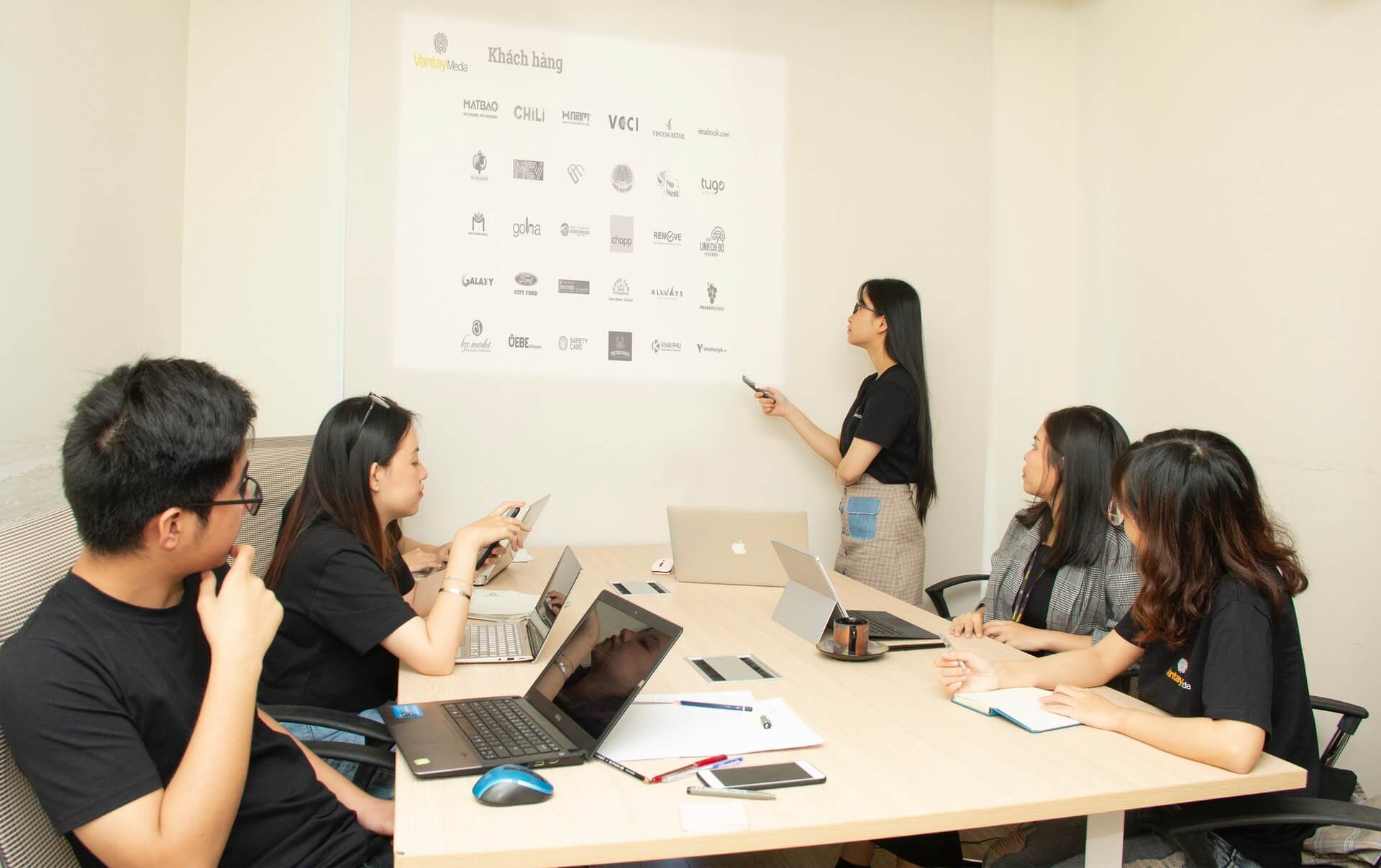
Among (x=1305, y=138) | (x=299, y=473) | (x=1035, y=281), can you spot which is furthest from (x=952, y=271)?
(x=299, y=473)

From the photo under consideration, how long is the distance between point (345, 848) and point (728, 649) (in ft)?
2.92

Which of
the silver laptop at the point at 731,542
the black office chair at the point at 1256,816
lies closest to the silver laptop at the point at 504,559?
the silver laptop at the point at 731,542

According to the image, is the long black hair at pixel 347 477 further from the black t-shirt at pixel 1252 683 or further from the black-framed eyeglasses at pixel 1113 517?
the black-framed eyeglasses at pixel 1113 517

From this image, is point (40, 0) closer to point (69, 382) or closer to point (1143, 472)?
point (69, 382)

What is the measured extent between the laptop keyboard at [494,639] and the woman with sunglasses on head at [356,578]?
0.47 feet

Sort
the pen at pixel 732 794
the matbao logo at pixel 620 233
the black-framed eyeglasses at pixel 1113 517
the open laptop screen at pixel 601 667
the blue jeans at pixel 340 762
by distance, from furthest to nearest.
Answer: the matbao logo at pixel 620 233
the black-framed eyeglasses at pixel 1113 517
the blue jeans at pixel 340 762
the open laptop screen at pixel 601 667
the pen at pixel 732 794

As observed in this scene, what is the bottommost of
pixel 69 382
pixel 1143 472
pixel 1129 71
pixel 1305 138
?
pixel 1143 472

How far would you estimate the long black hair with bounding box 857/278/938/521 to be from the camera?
330 cm

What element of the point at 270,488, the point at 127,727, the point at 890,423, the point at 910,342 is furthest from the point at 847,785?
the point at 910,342

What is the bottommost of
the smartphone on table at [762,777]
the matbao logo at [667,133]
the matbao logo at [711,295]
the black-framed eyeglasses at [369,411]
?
the smartphone on table at [762,777]

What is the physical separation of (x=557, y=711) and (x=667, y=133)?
263cm

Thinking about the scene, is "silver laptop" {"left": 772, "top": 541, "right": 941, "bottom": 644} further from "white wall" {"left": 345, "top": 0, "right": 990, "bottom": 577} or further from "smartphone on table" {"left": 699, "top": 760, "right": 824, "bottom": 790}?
"white wall" {"left": 345, "top": 0, "right": 990, "bottom": 577}

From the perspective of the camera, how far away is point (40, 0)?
2.12 m

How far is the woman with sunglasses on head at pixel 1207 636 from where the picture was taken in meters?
1.44
